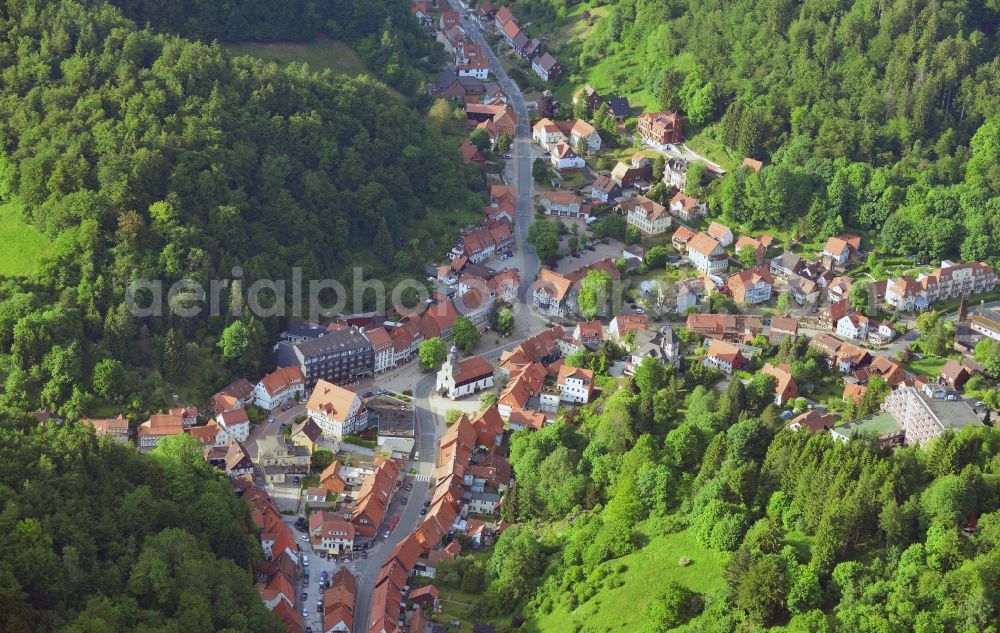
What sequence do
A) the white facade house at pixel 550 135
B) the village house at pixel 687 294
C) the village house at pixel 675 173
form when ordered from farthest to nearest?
the white facade house at pixel 550 135
the village house at pixel 675 173
the village house at pixel 687 294

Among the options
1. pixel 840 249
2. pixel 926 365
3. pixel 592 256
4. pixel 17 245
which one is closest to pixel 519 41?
pixel 592 256

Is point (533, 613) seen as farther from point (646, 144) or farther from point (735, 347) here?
point (646, 144)

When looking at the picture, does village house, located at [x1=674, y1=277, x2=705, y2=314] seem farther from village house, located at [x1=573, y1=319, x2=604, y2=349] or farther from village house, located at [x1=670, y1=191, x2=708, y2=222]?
village house, located at [x1=670, y1=191, x2=708, y2=222]

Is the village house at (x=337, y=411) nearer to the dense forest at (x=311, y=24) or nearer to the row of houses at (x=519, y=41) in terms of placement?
the dense forest at (x=311, y=24)

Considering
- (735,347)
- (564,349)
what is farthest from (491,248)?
(735,347)

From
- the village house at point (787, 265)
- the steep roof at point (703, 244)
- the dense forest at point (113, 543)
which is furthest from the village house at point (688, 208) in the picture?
the dense forest at point (113, 543)

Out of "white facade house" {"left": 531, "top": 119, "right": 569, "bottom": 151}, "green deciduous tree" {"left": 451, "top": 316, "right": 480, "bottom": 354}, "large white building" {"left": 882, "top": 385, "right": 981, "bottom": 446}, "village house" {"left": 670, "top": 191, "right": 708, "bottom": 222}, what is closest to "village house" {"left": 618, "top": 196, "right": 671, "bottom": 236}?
"village house" {"left": 670, "top": 191, "right": 708, "bottom": 222}
